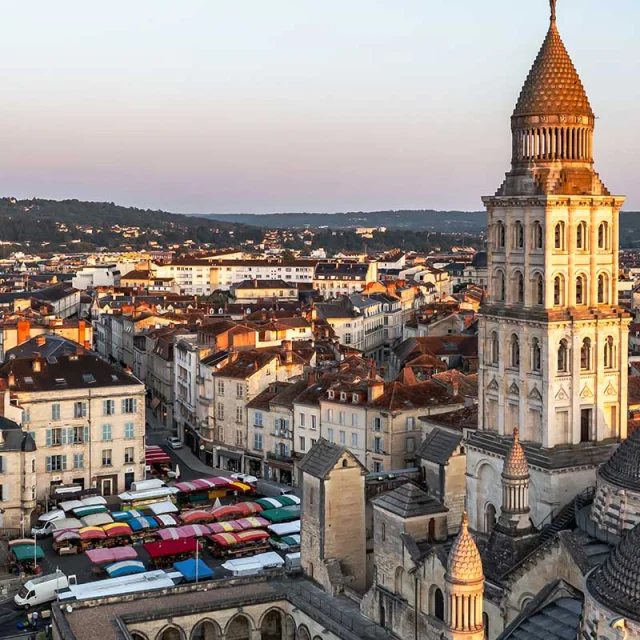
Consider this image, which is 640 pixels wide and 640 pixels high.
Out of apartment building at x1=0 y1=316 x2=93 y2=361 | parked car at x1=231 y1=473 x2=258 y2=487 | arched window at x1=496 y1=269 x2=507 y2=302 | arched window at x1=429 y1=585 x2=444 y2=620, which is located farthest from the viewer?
apartment building at x1=0 y1=316 x2=93 y2=361

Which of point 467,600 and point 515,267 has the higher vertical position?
point 515,267

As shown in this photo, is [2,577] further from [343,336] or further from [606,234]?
[343,336]

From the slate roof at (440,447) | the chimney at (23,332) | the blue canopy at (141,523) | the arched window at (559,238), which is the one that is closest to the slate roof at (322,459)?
the slate roof at (440,447)

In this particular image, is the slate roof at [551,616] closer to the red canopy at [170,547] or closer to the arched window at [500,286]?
the arched window at [500,286]

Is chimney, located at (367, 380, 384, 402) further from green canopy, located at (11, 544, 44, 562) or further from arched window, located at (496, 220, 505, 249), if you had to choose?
arched window, located at (496, 220, 505, 249)

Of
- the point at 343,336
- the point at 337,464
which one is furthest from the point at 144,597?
the point at 343,336

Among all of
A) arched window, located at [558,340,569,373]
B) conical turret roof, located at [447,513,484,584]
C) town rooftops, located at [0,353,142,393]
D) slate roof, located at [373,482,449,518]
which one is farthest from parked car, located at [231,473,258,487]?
conical turret roof, located at [447,513,484,584]
